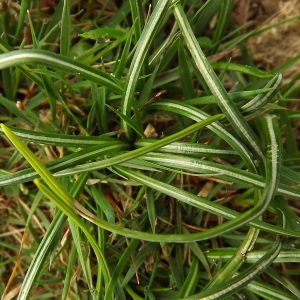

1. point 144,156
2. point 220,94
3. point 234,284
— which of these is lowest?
point 234,284

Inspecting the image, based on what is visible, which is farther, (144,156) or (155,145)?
(144,156)

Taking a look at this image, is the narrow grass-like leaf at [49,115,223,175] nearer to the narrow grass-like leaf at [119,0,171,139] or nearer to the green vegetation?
the green vegetation

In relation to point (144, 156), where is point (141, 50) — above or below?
above

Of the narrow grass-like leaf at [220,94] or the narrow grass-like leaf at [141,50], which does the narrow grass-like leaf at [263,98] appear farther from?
→ the narrow grass-like leaf at [141,50]

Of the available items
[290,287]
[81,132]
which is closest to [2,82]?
[81,132]

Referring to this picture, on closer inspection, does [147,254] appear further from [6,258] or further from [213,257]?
[6,258]

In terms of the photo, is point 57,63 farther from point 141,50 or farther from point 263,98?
point 263,98

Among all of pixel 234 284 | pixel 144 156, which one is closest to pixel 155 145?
pixel 144 156

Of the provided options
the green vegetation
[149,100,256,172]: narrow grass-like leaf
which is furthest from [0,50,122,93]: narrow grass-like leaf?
[149,100,256,172]: narrow grass-like leaf

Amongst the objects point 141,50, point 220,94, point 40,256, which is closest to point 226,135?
point 220,94
